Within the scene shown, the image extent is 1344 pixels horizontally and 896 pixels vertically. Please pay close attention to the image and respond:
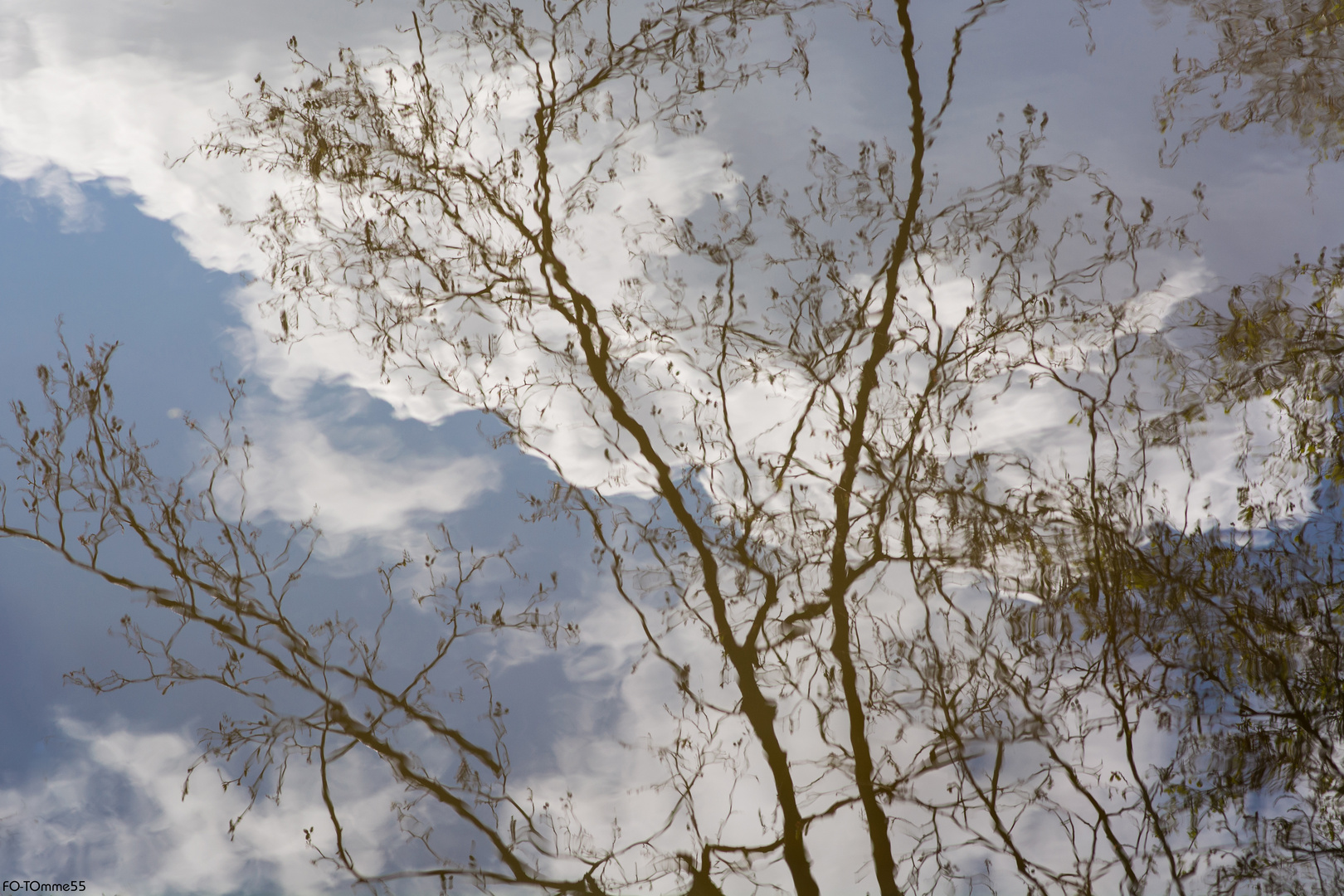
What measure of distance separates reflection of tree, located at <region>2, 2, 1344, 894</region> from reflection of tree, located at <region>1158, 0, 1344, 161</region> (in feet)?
1.45

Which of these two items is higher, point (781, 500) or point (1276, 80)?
point (1276, 80)

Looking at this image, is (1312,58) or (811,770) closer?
(811,770)

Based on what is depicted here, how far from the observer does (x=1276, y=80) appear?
2391 millimetres

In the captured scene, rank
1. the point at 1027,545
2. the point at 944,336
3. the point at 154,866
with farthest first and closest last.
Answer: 1. the point at 944,336
2. the point at 1027,545
3. the point at 154,866

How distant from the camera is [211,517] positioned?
2176mm

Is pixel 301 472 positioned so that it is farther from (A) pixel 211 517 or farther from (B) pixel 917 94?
(B) pixel 917 94

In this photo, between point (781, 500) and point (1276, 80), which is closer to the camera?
point (781, 500)

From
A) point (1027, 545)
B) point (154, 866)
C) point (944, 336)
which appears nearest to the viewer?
point (154, 866)

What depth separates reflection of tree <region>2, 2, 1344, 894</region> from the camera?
6.52ft

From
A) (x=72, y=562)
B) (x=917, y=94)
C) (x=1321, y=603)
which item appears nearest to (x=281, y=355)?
(x=72, y=562)

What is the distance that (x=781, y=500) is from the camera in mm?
2193

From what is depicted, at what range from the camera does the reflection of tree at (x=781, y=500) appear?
6.52ft

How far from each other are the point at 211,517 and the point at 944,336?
2.11 metres

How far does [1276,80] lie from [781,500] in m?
1.98
